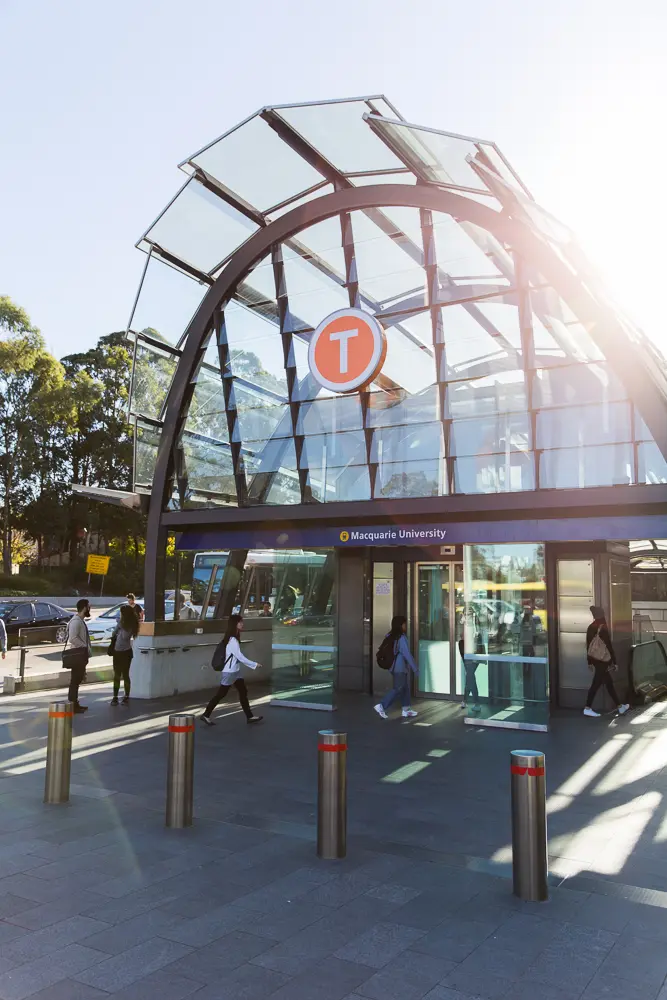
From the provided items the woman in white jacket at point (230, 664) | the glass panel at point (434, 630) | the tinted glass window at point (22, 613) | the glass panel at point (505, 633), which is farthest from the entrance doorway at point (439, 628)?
the tinted glass window at point (22, 613)

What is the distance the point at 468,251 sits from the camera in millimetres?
14125

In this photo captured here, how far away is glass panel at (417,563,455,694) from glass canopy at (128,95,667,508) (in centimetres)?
223

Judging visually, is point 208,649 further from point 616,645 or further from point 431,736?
point 616,645

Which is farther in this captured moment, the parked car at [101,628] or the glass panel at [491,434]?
the parked car at [101,628]

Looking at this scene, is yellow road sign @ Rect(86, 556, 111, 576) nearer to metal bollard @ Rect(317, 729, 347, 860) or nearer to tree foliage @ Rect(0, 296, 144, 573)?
metal bollard @ Rect(317, 729, 347, 860)

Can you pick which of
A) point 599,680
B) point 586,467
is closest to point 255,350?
point 586,467

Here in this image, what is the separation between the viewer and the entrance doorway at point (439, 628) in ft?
49.9

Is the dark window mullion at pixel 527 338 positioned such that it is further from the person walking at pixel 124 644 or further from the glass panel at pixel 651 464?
the person walking at pixel 124 644

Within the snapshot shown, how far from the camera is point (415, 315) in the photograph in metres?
14.7

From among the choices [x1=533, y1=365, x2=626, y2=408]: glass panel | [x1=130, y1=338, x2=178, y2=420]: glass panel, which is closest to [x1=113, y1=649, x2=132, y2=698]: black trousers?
[x1=130, y1=338, x2=178, y2=420]: glass panel

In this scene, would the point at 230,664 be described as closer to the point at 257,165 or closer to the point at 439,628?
the point at 439,628

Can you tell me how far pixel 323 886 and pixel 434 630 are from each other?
10.3 meters

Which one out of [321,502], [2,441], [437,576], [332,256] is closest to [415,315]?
[332,256]

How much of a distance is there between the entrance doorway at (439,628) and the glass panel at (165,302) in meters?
7.41
